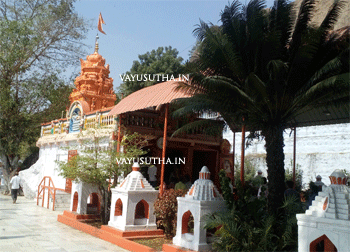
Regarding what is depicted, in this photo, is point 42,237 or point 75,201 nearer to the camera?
point 42,237

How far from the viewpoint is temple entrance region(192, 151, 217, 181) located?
1519 cm

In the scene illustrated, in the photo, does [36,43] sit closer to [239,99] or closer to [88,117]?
[88,117]

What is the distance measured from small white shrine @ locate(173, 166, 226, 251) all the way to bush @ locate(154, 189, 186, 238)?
104 cm

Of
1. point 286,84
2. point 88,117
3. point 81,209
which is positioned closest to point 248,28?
point 286,84

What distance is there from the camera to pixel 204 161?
15.4 m

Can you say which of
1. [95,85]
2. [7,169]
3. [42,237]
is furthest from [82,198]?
[7,169]

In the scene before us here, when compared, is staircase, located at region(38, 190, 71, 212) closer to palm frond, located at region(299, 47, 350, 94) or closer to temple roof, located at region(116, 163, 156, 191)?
temple roof, located at region(116, 163, 156, 191)

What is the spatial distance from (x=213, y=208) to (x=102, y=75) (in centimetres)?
1810

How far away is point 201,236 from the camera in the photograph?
6.86 m

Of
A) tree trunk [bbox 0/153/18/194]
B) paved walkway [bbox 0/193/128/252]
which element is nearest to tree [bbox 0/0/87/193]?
tree trunk [bbox 0/153/18/194]

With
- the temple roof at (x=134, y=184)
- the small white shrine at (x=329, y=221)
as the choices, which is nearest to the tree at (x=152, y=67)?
the temple roof at (x=134, y=184)

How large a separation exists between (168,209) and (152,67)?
65.2 feet

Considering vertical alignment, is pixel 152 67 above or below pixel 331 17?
above

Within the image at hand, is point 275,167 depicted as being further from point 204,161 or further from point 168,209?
point 204,161
